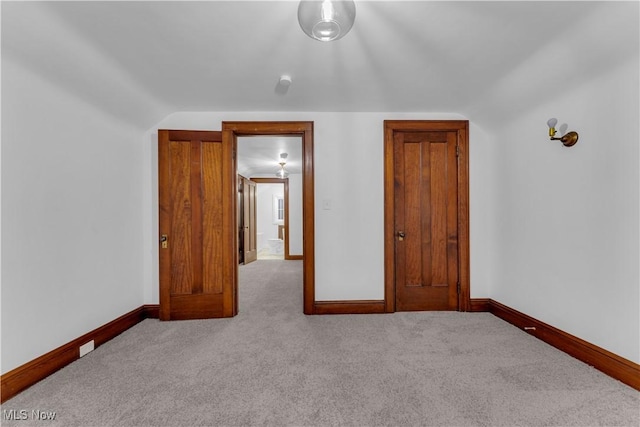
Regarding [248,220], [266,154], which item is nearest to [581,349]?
[266,154]

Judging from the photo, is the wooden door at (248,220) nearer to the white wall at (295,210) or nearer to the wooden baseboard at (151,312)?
the white wall at (295,210)

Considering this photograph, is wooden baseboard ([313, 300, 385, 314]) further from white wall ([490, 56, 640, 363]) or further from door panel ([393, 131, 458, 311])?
white wall ([490, 56, 640, 363])

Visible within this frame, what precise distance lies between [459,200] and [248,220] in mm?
5089

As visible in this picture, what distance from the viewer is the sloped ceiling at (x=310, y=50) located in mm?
1461

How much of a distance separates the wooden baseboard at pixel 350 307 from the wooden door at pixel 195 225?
972 millimetres

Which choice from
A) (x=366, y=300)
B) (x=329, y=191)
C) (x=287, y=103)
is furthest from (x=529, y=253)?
(x=287, y=103)

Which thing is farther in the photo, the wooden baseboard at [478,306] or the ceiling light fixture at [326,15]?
the wooden baseboard at [478,306]

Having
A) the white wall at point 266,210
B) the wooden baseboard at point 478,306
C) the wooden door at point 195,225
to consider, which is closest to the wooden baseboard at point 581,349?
the wooden baseboard at point 478,306

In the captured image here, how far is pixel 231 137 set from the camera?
2.88m

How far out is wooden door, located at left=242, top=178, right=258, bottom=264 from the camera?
645 cm

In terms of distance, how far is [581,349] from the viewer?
75.6 inches

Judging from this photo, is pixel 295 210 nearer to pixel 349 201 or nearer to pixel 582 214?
pixel 349 201

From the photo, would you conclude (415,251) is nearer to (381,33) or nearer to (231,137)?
(381,33)

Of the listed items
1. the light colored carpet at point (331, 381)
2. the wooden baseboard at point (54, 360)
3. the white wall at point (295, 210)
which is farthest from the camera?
the white wall at point (295, 210)
